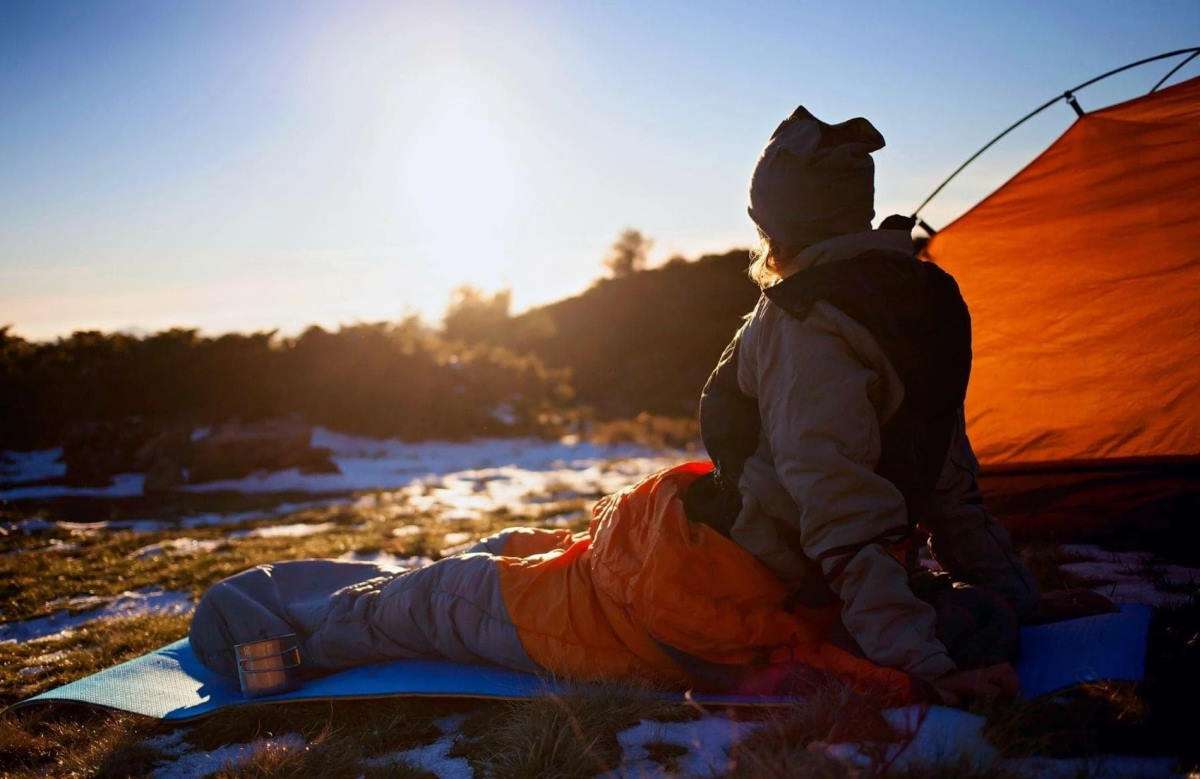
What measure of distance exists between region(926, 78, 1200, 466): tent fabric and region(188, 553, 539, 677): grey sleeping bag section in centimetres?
314

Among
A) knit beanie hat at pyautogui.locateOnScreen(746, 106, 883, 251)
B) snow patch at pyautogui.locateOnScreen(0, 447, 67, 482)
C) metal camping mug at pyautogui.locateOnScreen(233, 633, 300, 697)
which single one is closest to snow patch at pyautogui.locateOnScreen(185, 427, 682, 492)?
snow patch at pyautogui.locateOnScreen(0, 447, 67, 482)

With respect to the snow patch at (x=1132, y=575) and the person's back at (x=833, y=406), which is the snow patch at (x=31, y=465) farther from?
the snow patch at (x=1132, y=575)

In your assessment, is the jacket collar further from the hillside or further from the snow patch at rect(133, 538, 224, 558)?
the hillside

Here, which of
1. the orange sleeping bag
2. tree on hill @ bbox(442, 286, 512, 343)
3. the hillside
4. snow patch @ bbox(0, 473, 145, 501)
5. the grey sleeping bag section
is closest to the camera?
the orange sleeping bag

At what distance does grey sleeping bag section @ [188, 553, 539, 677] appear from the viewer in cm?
286

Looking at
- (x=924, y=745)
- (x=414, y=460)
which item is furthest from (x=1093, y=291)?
(x=414, y=460)

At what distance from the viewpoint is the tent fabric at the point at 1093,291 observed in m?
4.11

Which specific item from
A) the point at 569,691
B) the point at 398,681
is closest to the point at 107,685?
the point at 398,681

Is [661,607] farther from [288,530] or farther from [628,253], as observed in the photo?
[628,253]

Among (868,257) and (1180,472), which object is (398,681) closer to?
(868,257)

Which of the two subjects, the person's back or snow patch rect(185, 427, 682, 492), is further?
snow patch rect(185, 427, 682, 492)

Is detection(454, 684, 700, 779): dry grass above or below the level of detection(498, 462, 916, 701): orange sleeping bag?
below

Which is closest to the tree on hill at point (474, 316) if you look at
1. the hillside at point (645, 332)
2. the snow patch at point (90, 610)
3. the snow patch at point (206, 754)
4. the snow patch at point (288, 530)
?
the hillside at point (645, 332)

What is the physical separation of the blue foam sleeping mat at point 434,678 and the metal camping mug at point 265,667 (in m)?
0.05
